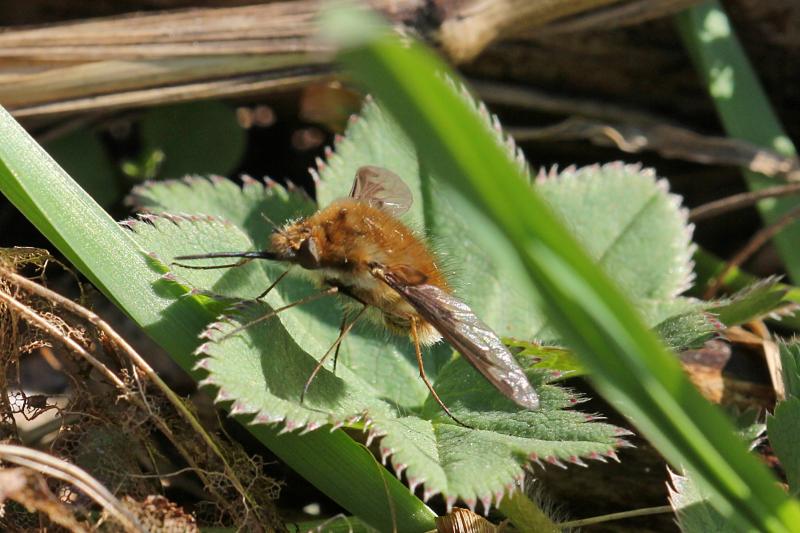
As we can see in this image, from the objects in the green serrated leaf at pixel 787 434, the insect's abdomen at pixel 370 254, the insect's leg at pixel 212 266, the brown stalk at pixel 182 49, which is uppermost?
the brown stalk at pixel 182 49

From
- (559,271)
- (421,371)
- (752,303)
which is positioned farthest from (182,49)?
(559,271)

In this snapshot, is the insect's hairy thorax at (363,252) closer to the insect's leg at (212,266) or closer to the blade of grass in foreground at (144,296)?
the insect's leg at (212,266)

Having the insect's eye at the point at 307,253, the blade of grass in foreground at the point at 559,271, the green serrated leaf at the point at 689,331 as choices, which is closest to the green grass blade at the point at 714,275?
the green serrated leaf at the point at 689,331

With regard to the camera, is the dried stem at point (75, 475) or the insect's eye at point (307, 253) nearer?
the dried stem at point (75, 475)

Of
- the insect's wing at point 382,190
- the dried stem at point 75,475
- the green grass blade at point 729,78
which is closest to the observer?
the dried stem at point 75,475

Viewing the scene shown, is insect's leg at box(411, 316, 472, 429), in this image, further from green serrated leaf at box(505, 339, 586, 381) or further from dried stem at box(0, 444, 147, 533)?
dried stem at box(0, 444, 147, 533)

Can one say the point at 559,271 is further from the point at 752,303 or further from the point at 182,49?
the point at 182,49

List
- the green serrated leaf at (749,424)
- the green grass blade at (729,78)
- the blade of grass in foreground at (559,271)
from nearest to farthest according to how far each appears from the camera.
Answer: the blade of grass in foreground at (559,271), the green serrated leaf at (749,424), the green grass blade at (729,78)

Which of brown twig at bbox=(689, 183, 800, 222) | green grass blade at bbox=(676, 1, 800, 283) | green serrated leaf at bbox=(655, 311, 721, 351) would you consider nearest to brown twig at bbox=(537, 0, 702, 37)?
green grass blade at bbox=(676, 1, 800, 283)
